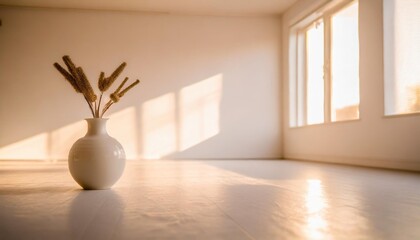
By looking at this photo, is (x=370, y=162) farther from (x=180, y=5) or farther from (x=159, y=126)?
(x=180, y=5)

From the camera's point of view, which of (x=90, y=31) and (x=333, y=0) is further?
(x=90, y=31)

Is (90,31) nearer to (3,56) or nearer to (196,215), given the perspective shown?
(3,56)

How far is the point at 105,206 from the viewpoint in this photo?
1802 millimetres

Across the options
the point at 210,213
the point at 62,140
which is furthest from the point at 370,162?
the point at 62,140

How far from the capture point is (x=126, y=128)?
770cm

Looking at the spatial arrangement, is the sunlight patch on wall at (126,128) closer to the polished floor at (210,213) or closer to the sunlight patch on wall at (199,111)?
the sunlight patch on wall at (199,111)

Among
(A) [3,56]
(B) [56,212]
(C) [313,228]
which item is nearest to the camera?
(C) [313,228]

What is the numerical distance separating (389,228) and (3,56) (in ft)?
25.4

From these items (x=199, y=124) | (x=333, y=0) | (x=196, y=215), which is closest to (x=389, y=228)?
(x=196, y=215)

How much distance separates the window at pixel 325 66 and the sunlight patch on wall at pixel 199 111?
1446 mm

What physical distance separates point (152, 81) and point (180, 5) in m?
1.52

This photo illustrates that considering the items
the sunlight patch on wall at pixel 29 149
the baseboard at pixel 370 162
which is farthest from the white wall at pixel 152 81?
the baseboard at pixel 370 162

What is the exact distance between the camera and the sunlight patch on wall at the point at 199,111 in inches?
308

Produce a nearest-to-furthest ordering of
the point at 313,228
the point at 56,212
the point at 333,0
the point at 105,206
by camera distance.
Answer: the point at 313,228, the point at 56,212, the point at 105,206, the point at 333,0
